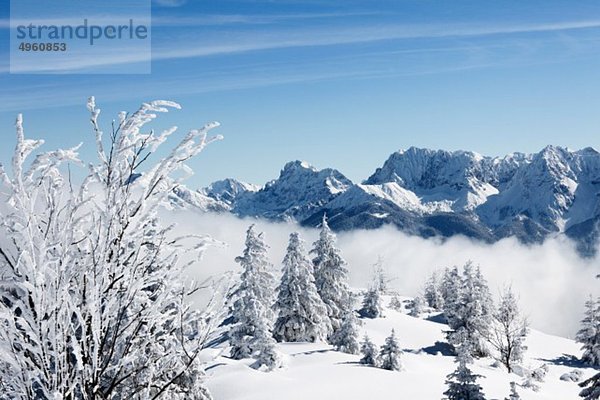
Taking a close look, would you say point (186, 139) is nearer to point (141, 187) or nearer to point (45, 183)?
point (141, 187)

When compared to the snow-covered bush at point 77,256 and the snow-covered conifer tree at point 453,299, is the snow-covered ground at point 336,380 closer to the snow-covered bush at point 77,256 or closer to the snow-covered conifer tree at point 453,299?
the snow-covered conifer tree at point 453,299

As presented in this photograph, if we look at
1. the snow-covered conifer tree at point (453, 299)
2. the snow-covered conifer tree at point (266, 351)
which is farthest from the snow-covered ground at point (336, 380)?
the snow-covered conifer tree at point (453, 299)

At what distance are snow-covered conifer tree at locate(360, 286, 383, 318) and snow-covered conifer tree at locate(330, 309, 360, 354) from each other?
1450cm

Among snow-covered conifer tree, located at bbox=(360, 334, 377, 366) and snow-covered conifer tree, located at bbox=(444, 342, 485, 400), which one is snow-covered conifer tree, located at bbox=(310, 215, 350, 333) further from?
snow-covered conifer tree, located at bbox=(444, 342, 485, 400)

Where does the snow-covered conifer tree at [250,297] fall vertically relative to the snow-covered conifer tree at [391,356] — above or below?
above

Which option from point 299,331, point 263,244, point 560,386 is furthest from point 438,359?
point 263,244

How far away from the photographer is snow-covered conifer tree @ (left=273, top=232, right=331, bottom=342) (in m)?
40.5

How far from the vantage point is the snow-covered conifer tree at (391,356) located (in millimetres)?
29750

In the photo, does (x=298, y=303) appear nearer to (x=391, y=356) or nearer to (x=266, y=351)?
(x=391, y=356)

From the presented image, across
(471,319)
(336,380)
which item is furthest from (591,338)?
(336,380)

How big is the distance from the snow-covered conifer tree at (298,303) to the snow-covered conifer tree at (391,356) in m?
11.2

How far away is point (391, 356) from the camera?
29.9 m

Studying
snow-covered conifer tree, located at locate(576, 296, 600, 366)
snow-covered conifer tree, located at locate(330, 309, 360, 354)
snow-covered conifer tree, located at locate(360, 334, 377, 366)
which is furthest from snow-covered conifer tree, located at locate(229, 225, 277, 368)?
snow-covered conifer tree, located at locate(576, 296, 600, 366)

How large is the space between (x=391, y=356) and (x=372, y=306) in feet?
69.1
